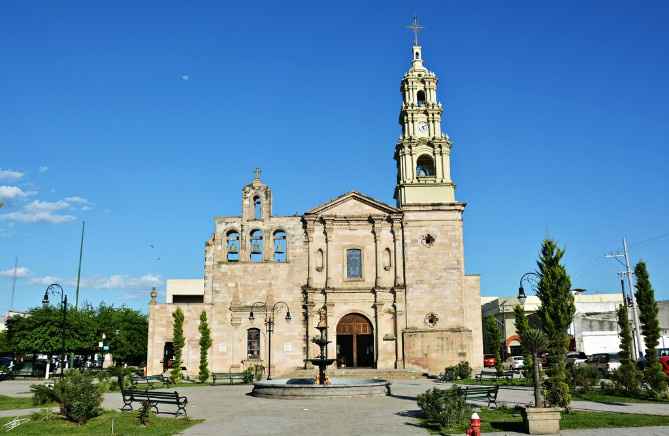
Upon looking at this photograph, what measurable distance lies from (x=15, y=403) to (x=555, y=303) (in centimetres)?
2179

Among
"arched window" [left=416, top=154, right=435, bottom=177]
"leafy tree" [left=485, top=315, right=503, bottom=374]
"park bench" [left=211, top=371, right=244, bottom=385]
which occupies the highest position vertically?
"arched window" [left=416, top=154, right=435, bottom=177]

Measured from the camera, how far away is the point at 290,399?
25656mm

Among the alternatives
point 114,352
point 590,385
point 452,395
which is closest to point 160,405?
point 452,395

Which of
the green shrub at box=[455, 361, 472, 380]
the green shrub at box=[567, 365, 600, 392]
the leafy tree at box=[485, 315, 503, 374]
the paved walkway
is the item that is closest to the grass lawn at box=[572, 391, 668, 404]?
the green shrub at box=[567, 365, 600, 392]

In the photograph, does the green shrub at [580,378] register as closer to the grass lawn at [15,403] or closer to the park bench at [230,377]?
the park bench at [230,377]

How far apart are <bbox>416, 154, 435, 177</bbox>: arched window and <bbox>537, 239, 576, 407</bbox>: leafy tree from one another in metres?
23.5

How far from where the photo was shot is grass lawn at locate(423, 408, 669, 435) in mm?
17484

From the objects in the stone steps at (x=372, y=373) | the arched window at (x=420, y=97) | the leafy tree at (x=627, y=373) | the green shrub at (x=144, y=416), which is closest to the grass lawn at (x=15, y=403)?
the green shrub at (x=144, y=416)

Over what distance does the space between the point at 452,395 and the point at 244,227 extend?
1103 inches

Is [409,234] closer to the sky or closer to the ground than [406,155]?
closer to the ground

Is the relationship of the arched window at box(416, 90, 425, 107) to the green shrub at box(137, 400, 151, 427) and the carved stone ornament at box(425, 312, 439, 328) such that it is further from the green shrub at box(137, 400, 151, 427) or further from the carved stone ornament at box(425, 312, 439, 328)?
the green shrub at box(137, 400, 151, 427)

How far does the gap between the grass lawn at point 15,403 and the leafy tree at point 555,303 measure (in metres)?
19.8

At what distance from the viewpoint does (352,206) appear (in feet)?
146

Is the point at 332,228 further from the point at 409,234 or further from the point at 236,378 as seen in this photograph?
the point at 236,378
